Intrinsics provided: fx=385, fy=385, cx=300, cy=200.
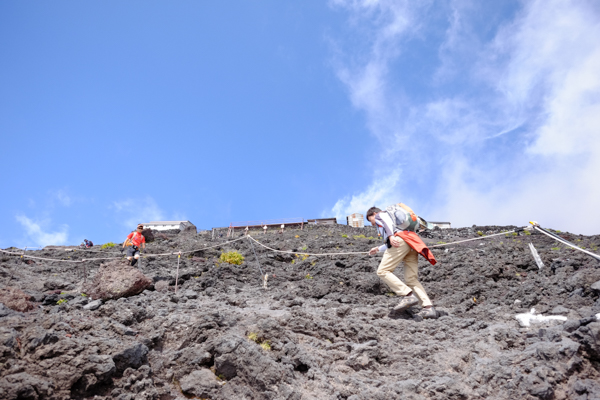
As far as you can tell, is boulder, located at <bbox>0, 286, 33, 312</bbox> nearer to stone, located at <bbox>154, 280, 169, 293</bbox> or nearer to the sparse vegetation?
stone, located at <bbox>154, 280, 169, 293</bbox>

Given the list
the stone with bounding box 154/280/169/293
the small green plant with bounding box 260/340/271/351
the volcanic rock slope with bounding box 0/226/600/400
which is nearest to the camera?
the volcanic rock slope with bounding box 0/226/600/400

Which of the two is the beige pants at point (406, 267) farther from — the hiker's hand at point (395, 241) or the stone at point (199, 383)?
the stone at point (199, 383)

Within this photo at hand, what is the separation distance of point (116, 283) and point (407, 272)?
17.0 feet

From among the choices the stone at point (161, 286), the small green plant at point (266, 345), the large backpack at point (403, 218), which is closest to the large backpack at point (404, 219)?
the large backpack at point (403, 218)

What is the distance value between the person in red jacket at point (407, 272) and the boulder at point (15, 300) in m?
5.61

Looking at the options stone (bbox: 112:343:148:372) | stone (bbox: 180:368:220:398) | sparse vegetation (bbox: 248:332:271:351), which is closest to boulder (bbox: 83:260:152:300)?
stone (bbox: 112:343:148:372)

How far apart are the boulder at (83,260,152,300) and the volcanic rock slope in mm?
187

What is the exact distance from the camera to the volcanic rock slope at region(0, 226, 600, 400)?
149 inches

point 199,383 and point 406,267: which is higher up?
point 406,267

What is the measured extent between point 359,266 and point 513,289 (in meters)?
4.08

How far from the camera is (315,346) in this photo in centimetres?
507

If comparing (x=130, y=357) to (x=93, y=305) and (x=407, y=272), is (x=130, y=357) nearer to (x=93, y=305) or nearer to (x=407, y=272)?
(x=93, y=305)

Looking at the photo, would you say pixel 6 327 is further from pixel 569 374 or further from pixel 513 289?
pixel 513 289

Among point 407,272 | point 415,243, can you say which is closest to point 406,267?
point 407,272
